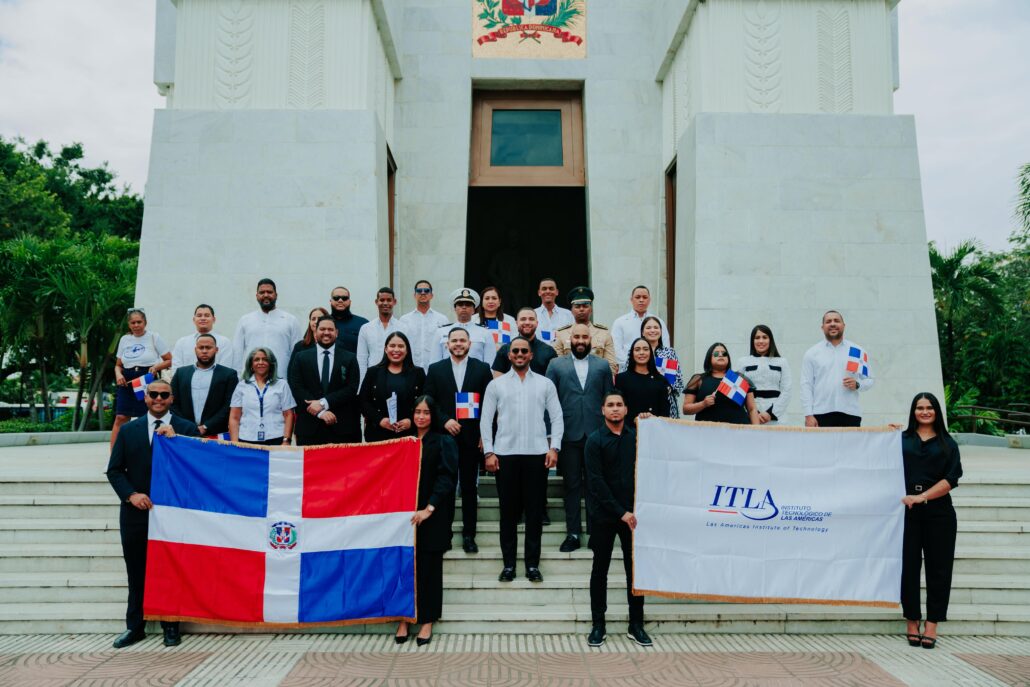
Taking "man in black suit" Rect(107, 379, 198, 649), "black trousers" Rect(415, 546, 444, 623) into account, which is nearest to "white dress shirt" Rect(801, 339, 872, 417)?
"black trousers" Rect(415, 546, 444, 623)

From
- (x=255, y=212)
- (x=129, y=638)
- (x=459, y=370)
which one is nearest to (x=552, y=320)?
(x=459, y=370)

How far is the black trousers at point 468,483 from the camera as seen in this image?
255 inches

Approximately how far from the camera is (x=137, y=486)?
5.70m

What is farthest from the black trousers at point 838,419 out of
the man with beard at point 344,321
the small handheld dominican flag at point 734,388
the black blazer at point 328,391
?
the man with beard at point 344,321

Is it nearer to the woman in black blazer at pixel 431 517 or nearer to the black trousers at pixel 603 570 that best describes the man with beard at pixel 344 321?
the woman in black blazer at pixel 431 517

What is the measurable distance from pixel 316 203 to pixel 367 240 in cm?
87

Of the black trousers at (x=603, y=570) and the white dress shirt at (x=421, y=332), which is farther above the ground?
the white dress shirt at (x=421, y=332)

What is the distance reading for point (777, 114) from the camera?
10.6 metres

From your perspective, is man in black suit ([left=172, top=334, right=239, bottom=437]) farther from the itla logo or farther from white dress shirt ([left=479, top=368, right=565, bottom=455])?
the itla logo

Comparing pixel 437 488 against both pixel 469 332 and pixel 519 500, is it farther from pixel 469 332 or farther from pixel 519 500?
pixel 469 332

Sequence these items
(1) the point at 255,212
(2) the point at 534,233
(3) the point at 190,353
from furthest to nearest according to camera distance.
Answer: (2) the point at 534,233, (1) the point at 255,212, (3) the point at 190,353

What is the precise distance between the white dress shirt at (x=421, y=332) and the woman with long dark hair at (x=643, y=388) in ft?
7.52

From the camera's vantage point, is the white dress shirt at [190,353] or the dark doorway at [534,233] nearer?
the white dress shirt at [190,353]

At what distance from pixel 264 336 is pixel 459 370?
2.39 m
